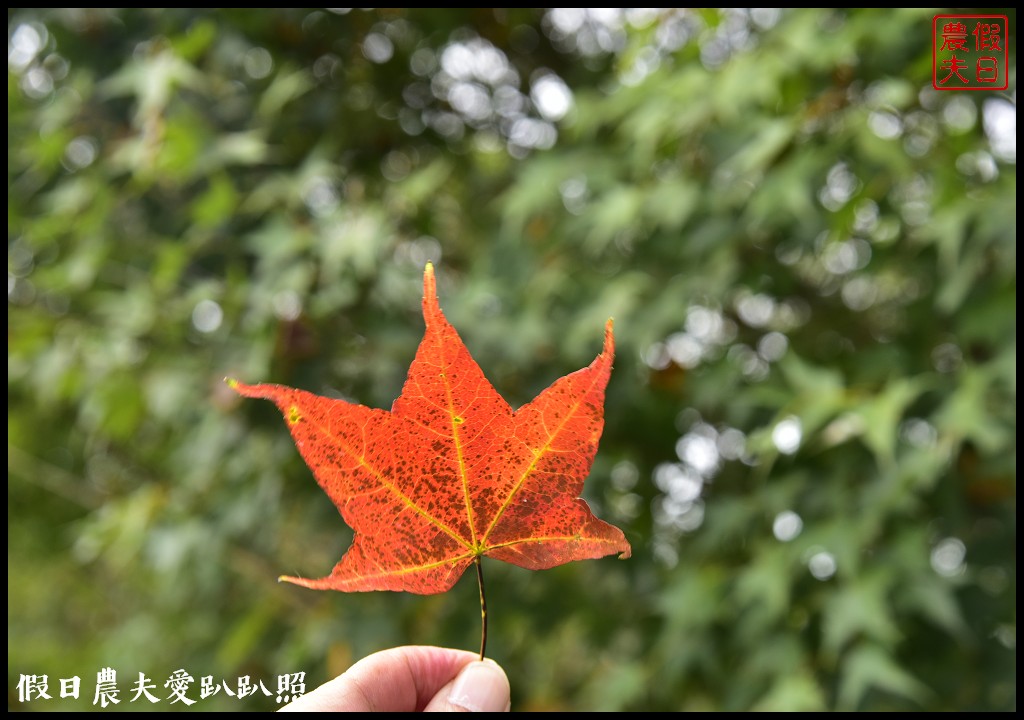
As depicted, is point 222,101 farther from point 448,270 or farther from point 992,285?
point 992,285

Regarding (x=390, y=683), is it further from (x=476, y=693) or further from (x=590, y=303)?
(x=590, y=303)

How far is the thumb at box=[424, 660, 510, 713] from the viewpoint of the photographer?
35 centimetres

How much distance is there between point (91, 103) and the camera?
115 centimetres

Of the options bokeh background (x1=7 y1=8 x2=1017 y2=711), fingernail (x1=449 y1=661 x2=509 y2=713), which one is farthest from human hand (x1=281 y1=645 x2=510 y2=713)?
bokeh background (x1=7 y1=8 x2=1017 y2=711)

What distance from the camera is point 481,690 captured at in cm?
35

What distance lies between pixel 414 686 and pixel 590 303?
0.70 metres

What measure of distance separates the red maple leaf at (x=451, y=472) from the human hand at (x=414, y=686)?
41mm

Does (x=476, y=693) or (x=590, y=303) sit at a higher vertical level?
(x=476, y=693)

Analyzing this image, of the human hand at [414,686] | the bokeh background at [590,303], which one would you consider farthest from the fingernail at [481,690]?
the bokeh background at [590,303]

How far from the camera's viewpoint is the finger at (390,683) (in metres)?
0.33

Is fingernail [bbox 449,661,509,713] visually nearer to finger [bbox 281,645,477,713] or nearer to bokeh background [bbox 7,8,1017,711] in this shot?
finger [bbox 281,645,477,713]

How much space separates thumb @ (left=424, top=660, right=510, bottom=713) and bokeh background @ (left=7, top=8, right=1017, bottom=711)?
557 mm

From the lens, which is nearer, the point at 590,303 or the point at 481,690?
the point at 481,690

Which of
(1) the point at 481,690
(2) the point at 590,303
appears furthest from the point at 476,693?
(2) the point at 590,303
